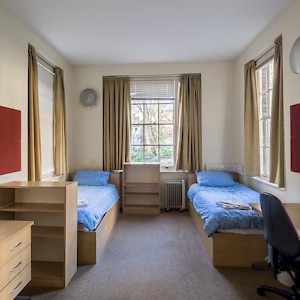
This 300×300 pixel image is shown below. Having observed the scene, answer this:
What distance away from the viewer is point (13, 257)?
1.65 meters

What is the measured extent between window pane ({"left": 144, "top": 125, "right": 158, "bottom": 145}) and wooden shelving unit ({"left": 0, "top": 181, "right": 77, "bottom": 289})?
2.57 meters

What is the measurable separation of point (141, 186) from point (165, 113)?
61.1 inches

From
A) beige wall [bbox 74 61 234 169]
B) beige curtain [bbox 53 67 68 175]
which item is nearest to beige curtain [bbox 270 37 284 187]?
beige wall [bbox 74 61 234 169]

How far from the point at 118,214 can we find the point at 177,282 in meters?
2.27

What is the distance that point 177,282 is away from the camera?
2230mm

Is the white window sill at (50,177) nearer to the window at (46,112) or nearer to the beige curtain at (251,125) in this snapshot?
the window at (46,112)

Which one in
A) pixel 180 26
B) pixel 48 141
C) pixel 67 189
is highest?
pixel 180 26

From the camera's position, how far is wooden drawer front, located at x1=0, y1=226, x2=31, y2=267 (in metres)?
1.52

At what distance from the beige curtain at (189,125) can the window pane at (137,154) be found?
2.49 ft

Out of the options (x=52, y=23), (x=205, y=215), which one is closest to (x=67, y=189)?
(x=205, y=215)

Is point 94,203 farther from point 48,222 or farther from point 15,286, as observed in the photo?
point 15,286

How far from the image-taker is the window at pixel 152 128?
4.77 metres

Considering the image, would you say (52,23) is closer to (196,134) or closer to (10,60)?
(10,60)

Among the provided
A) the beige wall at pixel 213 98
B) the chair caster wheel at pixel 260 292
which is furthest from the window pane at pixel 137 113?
the chair caster wheel at pixel 260 292
